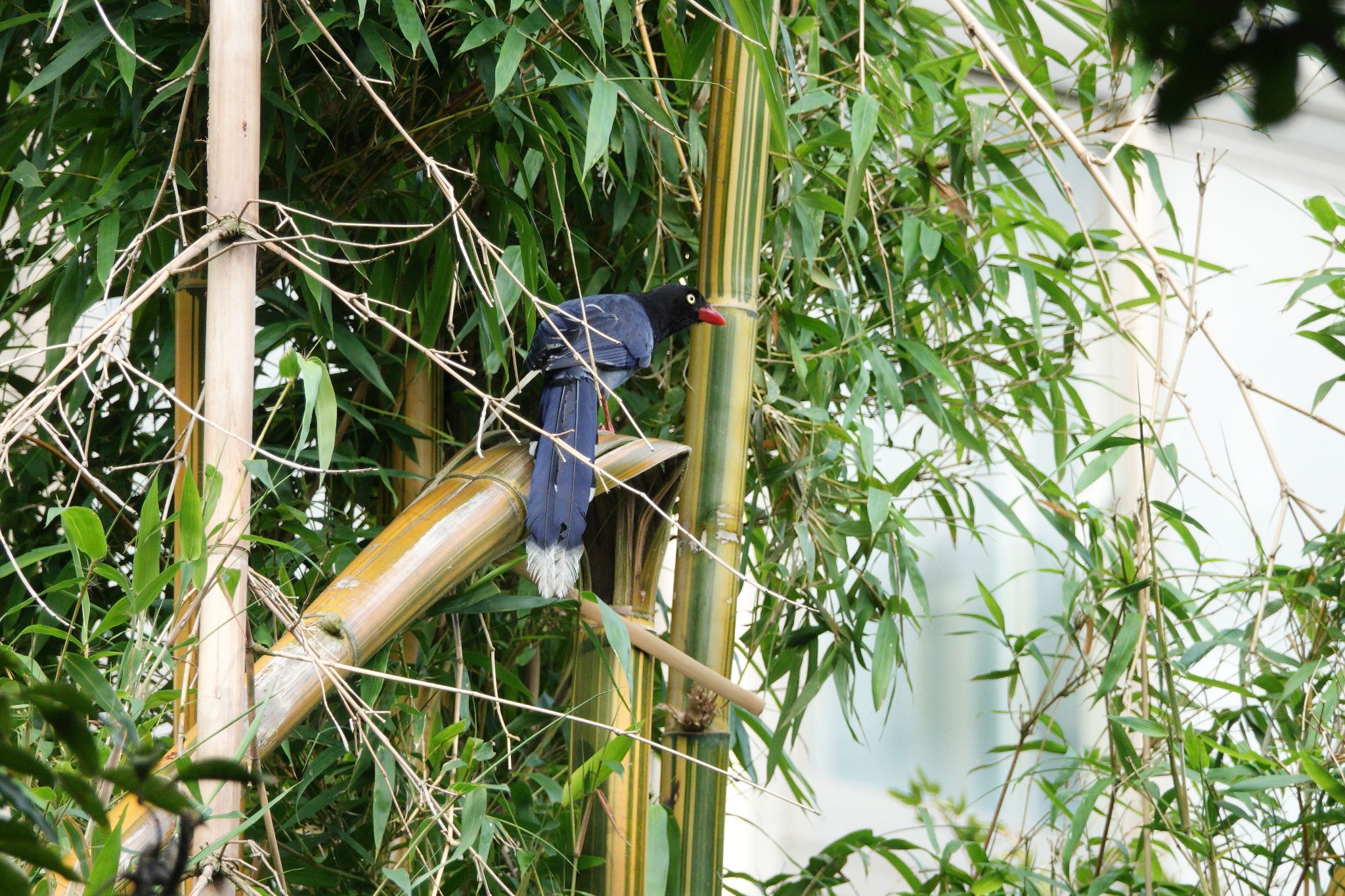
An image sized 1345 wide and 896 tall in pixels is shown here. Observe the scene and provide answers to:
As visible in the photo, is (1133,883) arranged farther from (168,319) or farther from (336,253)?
(168,319)

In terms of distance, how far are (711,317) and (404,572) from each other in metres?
0.62

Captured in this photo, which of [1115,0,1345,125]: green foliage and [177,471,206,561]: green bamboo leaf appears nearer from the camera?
[1115,0,1345,125]: green foliage

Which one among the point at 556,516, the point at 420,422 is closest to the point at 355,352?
the point at 420,422

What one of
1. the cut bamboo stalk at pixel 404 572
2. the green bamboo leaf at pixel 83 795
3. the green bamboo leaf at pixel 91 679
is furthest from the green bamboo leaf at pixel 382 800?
the green bamboo leaf at pixel 83 795

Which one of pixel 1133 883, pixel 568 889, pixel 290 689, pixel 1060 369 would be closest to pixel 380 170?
pixel 290 689

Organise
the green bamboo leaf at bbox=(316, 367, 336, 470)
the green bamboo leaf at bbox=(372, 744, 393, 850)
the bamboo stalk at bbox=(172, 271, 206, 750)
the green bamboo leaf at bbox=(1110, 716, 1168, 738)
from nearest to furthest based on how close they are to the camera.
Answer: the bamboo stalk at bbox=(172, 271, 206, 750) < the green bamboo leaf at bbox=(316, 367, 336, 470) < the green bamboo leaf at bbox=(372, 744, 393, 850) < the green bamboo leaf at bbox=(1110, 716, 1168, 738)

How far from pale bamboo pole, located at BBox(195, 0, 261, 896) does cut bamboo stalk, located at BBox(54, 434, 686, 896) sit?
45 mm

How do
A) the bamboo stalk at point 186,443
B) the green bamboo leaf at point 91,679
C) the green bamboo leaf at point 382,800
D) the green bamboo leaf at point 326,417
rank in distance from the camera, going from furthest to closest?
the green bamboo leaf at point 382,800 → the green bamboo leaf at point 326,417 → the bamboo stalk at point 186,443 → the green bamboo leaf at point 91,679

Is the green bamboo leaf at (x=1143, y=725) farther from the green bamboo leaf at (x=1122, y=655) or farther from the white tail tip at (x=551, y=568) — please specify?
the white tail tip at (x=551, y=568)

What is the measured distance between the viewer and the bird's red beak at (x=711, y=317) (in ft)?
5.78

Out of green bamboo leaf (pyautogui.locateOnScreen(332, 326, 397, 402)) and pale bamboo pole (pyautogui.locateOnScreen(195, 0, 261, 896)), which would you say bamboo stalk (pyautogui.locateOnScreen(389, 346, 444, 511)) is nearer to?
green bamboo leaf (pyautogui.locateOnScreen(332, 326, 397, 402))

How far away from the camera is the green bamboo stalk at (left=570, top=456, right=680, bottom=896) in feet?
5.20

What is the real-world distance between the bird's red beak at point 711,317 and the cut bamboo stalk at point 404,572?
0.71 feet

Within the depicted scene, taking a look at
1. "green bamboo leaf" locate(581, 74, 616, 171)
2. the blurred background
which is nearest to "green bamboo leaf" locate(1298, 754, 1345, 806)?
"green bamboo leaf" locate(581, 74, 616, 171)
